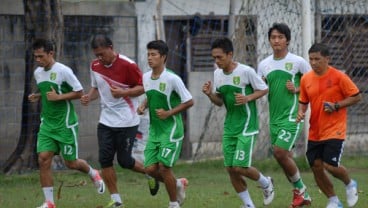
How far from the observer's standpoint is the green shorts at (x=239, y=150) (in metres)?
10.9

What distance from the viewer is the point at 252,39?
56.2 feet

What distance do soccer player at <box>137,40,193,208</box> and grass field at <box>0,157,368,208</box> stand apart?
0.90 m

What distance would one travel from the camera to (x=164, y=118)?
35.7 ft

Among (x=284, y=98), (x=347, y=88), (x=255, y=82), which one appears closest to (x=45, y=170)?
(x=255, y=82)

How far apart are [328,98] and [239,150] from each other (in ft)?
3.59

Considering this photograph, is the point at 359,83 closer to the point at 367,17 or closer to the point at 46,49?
the point at 367,17

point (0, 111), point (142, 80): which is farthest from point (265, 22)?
point (142, 80)

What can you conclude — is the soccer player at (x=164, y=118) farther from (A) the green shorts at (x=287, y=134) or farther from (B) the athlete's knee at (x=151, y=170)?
(A) the green shorts at (x=287, y=134)

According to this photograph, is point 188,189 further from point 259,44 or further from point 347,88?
point 259,44

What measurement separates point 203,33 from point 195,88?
3.45ft

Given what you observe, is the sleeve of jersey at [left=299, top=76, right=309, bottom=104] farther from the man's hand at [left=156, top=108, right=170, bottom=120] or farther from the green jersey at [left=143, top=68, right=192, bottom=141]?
the man's hand at [left=156, top=108, right=170, bottom=120]

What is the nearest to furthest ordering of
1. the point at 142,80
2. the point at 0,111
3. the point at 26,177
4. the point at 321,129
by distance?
the point at 321,129 → the point at 142,80 → the point at 26,177 → the point at 0,111

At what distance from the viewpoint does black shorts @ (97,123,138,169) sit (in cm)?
1174

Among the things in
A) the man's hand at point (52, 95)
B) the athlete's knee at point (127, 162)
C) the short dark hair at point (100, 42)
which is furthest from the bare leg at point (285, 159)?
the man's hand at point (52, 95)
